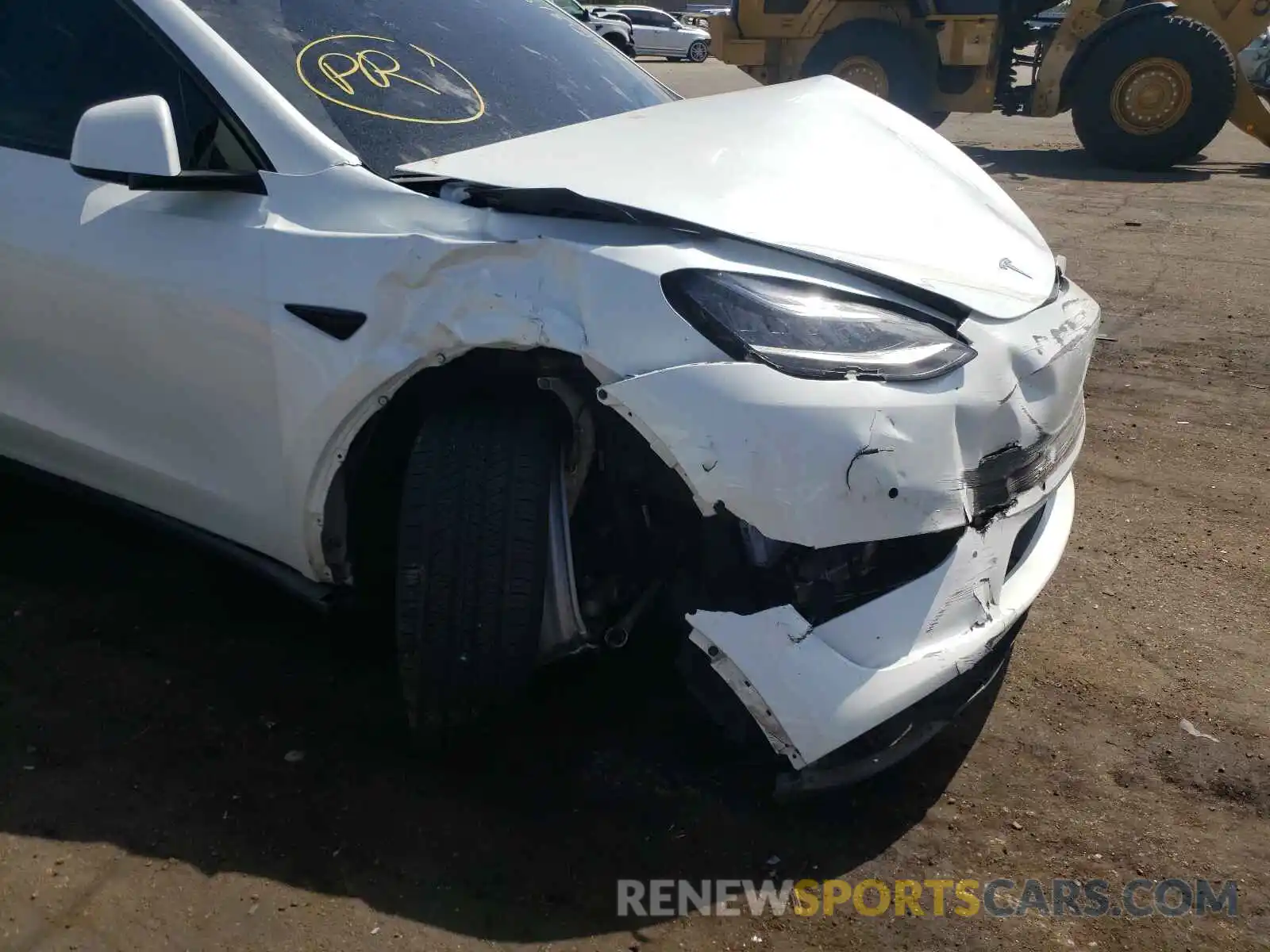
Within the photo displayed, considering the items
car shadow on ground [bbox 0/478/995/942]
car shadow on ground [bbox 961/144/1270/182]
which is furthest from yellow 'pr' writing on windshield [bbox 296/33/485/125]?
car shadow on ground [bbox 961/144/1270/182]

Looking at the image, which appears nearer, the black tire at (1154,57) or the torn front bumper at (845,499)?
the torn front bumper at (845,499)

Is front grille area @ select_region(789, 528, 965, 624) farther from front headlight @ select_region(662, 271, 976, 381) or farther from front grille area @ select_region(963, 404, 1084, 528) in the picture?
front headlight @ select_region(662, 271, 976, 381)

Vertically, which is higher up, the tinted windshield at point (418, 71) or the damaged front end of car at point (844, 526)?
the tinted windshield at point (418, 71)

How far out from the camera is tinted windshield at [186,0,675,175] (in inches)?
102

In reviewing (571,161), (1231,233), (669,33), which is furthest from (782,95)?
(669,33)

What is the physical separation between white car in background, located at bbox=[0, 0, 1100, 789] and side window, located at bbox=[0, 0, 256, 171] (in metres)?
0.01

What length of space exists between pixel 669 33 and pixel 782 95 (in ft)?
96.3

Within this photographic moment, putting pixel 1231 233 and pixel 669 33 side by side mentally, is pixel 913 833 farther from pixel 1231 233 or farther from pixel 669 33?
pixel 669 33

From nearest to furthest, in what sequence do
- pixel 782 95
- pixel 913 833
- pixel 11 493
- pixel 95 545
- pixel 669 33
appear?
pixel 913 833 < pixel 782 95 < pixel 95 545 < pixel 11 493 < pixel 669 33

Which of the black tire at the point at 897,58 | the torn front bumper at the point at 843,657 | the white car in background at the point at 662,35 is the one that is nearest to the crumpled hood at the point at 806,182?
the torn front bumper at the point at 843,657

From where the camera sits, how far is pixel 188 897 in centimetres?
209

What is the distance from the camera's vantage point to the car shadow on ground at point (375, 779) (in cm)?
216

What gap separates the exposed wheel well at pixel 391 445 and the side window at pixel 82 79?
0.66 meters

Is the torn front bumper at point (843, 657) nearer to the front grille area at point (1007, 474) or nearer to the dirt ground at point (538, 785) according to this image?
the front grille area at point (1007, 474)
